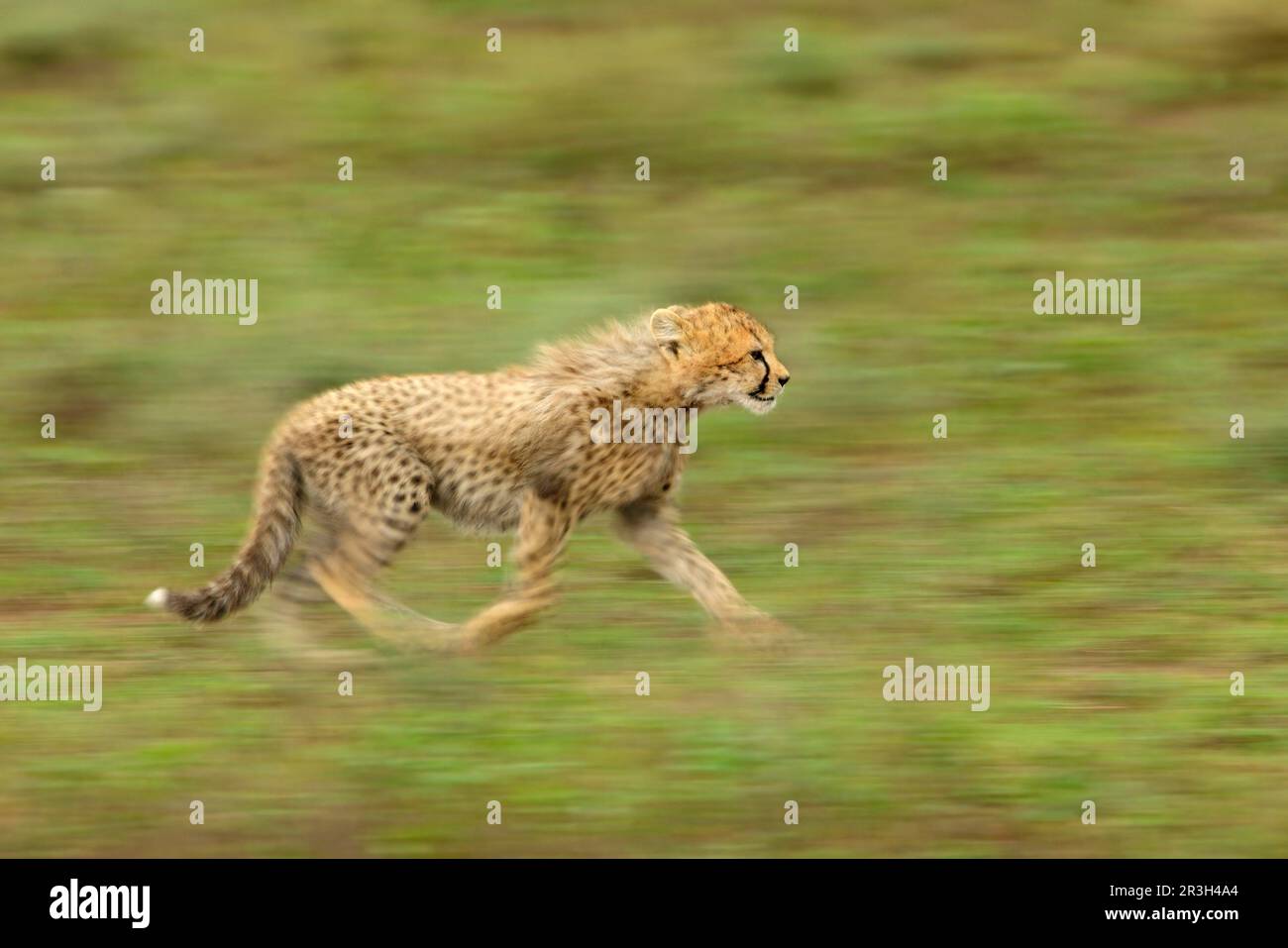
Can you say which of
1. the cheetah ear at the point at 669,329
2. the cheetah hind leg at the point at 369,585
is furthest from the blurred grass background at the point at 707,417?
the cheetah ear at the point at 669,329

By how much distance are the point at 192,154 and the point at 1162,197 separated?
509 cm

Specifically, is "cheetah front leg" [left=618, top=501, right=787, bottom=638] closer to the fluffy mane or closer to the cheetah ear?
the fluffy mane

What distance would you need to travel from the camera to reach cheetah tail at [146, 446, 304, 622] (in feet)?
21.9

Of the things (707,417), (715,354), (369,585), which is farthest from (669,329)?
(707,417)

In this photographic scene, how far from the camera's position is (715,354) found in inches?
278

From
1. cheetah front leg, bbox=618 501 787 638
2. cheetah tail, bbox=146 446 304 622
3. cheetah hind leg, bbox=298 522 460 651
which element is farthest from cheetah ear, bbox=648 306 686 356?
cheetah tail, bbox=146 446 304 622

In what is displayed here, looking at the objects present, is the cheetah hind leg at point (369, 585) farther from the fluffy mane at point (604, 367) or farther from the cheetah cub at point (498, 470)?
the fluffy mane at point (604, 367)

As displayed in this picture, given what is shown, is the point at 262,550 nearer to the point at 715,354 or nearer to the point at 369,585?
the point at 369,585

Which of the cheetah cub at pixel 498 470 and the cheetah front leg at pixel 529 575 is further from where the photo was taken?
the cheetah cub at pixel 498 470

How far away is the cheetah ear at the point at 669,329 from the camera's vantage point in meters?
7.02

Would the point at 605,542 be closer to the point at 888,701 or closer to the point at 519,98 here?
the point at 888,701

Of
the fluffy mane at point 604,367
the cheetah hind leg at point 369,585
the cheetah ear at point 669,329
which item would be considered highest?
the cheetah ear at point 669,329

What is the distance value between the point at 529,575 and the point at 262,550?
918mm

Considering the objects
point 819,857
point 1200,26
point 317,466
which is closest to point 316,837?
point 819,857
